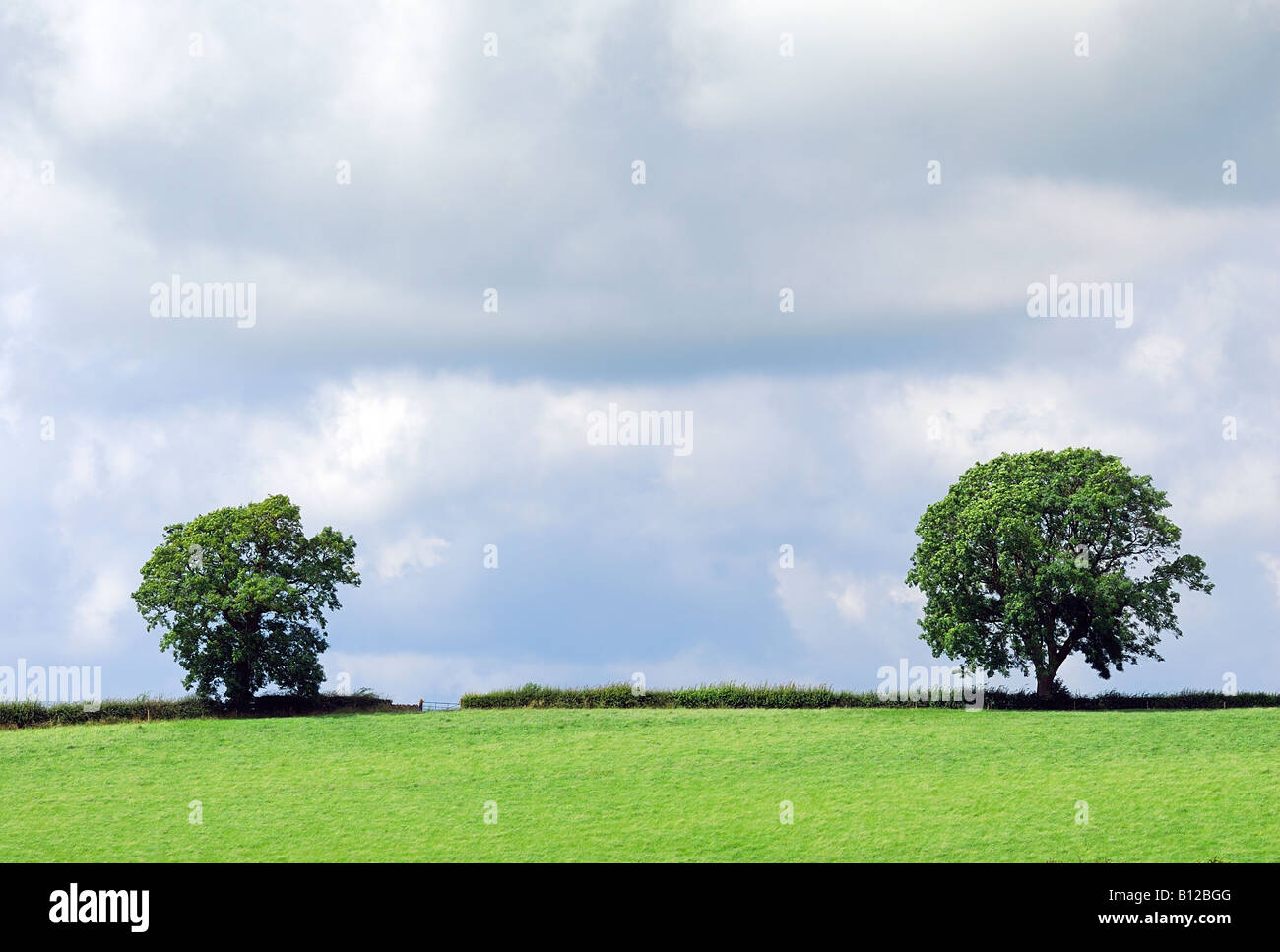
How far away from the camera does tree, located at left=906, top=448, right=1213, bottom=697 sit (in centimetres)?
5622

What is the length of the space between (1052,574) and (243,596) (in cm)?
3862

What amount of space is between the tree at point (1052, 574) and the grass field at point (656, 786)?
14.9ft

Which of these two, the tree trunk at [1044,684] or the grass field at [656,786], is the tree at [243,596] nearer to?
the grass field at [656,786]

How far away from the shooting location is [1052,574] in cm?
5584

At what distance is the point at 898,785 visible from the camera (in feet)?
134

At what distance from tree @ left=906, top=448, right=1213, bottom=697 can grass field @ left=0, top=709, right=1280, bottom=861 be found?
4.53 m

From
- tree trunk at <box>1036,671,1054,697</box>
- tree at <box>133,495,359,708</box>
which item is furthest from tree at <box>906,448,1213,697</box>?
tree at <box>133,495,359,708</box>

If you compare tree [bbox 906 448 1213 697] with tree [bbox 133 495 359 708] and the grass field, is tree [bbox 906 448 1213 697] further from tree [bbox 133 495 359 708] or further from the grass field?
tree [bbox 133 495 359 708]

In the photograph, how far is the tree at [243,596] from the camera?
193ft

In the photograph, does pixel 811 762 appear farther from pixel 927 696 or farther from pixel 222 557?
pixel 222 557

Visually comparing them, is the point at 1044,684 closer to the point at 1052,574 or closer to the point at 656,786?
the point at 1052,574

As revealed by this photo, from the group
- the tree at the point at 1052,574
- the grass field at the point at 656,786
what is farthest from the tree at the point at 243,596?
the tree at the point at 1052,574

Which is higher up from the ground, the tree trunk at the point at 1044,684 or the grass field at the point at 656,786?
the tree trunk at the point at 1044,684
